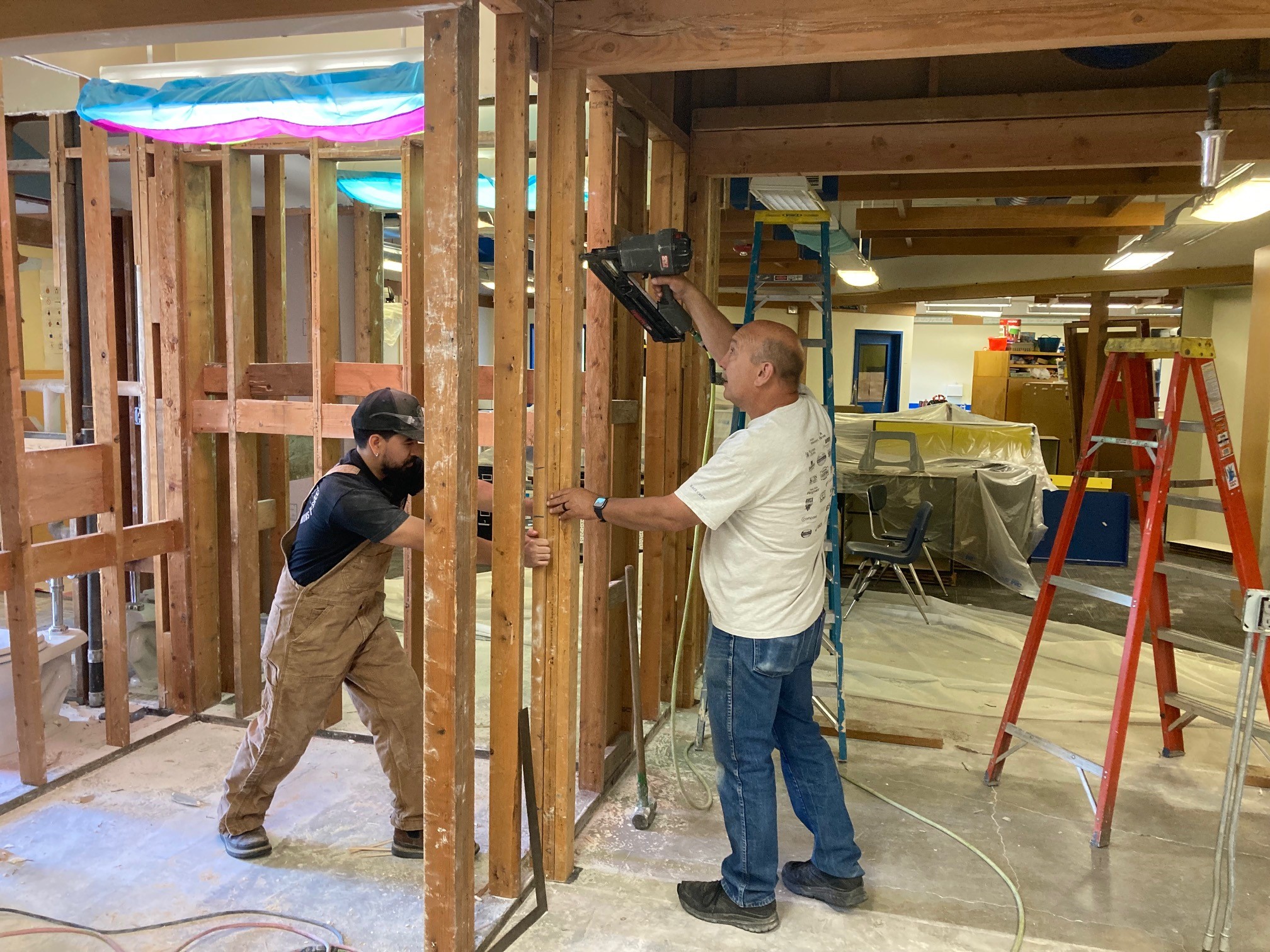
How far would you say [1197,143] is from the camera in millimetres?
3082

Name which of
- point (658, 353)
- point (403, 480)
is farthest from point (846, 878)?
point (658, 353)

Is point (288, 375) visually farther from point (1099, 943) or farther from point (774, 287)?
Result: point (1099, 943)

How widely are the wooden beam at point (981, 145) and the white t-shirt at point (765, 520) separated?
155cm

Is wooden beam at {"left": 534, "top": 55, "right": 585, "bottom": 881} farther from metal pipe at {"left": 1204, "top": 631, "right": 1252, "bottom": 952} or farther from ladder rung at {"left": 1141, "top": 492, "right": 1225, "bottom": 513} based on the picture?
ladder rung at {"left": 1141, "top": 492, "right": 1225, "bottom": 513}

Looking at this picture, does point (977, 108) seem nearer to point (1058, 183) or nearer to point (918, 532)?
point (1058, 183)

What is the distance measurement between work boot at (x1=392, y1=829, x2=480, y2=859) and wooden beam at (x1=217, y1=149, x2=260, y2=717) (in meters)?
1.27

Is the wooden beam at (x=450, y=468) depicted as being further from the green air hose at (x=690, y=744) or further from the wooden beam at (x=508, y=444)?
the green air hose at (x=690, y=744)

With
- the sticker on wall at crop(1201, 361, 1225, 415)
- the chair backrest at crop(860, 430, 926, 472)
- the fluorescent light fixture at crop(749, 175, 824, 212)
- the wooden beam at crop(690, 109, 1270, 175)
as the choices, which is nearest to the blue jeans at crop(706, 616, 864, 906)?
the sticker on wall at crop(1201, 361, 1225, 415)

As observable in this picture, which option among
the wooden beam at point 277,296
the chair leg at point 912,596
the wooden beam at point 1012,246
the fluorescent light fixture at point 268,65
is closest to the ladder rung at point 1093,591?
the chair leg at point 912,596

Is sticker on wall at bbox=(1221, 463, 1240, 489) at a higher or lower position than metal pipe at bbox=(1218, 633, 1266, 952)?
higher

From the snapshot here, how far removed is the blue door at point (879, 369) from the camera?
11008mm

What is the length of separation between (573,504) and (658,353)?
4.30 feet

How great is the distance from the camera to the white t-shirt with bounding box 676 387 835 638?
219cm

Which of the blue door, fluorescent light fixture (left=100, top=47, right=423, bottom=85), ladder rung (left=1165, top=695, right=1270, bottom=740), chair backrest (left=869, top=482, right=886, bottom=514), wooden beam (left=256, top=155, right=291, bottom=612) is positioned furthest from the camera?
the blue door
